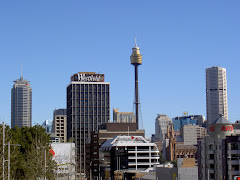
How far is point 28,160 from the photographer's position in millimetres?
98000

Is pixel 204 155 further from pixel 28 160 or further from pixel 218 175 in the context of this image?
pixel 28 160

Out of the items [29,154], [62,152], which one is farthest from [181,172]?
[29,154]

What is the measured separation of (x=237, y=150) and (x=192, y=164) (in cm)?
4339

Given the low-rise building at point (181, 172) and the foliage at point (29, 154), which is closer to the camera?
the foliage at point (29, 154)

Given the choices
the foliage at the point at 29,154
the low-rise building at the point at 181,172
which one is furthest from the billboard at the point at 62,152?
the foliage at the point at 29,154

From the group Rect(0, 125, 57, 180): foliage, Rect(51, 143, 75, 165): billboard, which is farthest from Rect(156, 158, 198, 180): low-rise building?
Rect(0, 125, 57, 180): foliage

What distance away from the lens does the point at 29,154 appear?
9975 centimetres

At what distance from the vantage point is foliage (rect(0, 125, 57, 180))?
92.1m

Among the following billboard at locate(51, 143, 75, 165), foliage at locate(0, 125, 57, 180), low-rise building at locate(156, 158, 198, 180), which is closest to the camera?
foliage at locate(0, 125, 57, 180)

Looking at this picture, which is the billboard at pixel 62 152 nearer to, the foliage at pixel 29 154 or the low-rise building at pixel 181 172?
the low-rise building at pixel 181 172

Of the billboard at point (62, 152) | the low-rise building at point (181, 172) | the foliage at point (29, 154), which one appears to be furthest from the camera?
the billboard at point (62, 152)

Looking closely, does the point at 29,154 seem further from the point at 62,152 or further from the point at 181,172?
the point at 181,172

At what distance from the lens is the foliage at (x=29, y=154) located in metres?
92.1

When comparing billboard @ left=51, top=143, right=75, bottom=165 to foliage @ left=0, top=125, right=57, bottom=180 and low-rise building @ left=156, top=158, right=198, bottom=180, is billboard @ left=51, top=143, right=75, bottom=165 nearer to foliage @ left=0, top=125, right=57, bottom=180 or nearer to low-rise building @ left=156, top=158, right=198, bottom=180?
low-rise building @ left=156, top=158, right=198, bottom=180
